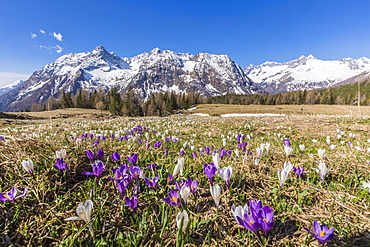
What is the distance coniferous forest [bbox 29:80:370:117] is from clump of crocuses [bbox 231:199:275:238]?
40903mm

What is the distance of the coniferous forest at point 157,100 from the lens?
64.4 meters

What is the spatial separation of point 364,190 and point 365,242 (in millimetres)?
842

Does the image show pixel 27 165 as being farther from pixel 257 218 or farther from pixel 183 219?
pixel 257 218

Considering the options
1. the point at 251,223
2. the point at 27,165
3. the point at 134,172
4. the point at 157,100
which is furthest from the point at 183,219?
the point at 157,100

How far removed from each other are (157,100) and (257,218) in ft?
285

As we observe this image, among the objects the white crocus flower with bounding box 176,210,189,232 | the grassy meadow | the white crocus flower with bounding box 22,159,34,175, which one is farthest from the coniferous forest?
the white crocus flower with bounding box 176,210,189,232

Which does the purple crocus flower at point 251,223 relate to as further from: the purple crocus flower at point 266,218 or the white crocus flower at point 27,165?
the white crocus flower at point 27,165

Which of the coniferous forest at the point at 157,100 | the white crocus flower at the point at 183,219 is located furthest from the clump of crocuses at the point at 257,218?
the coniferous forest at the point at 157,100

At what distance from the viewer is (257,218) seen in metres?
1.12

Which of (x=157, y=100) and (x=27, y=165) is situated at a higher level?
(x=157, y=100)

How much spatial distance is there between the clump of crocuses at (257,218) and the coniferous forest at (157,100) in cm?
4090

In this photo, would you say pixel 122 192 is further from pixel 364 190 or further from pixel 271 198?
pixel 364 190

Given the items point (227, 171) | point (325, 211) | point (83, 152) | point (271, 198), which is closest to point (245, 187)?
point (271, 198)

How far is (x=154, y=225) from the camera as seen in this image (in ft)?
4.53
